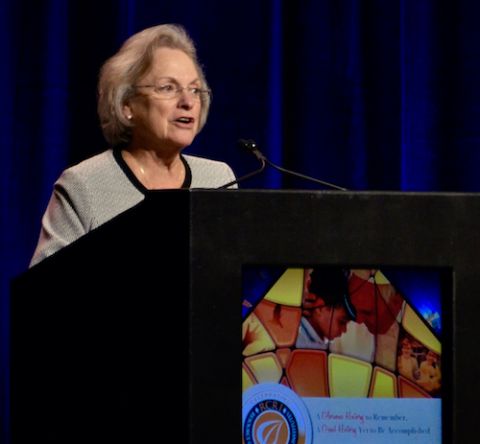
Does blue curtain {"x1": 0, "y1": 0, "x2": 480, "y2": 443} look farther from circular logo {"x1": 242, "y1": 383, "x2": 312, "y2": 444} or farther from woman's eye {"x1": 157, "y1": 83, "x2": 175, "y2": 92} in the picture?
circular logo {"x1": 242, "y1": 383, "x2": 312, "y2": 444}

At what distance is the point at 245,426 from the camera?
100cm

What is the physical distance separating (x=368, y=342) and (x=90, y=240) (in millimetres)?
318

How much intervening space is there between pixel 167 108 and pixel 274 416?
1.26m

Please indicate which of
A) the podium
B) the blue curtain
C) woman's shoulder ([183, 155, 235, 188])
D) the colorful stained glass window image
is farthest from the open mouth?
the colorful stained glass window image

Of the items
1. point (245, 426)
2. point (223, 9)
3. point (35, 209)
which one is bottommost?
point (245, 426)

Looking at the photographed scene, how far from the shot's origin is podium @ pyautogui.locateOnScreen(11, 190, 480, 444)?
3.19 ft

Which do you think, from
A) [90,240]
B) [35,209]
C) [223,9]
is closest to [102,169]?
[35,209]

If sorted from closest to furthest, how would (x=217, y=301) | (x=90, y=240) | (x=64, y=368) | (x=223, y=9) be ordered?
(x=217, y=301)
(x=90, y=240)
(x=64, y=368)
(x=223, y=9)

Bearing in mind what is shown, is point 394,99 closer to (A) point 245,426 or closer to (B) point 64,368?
(B) point 64,368

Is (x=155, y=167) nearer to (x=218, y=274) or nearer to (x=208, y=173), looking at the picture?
(x=208, y=173)

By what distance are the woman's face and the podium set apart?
42.6 inches

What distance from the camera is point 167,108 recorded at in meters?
2.19

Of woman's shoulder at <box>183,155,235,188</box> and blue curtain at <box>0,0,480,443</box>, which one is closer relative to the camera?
woman's shoulder at <box>183,155,235,188</box>

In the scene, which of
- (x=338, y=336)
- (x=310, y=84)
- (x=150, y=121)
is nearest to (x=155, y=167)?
(x=150, y=121)
